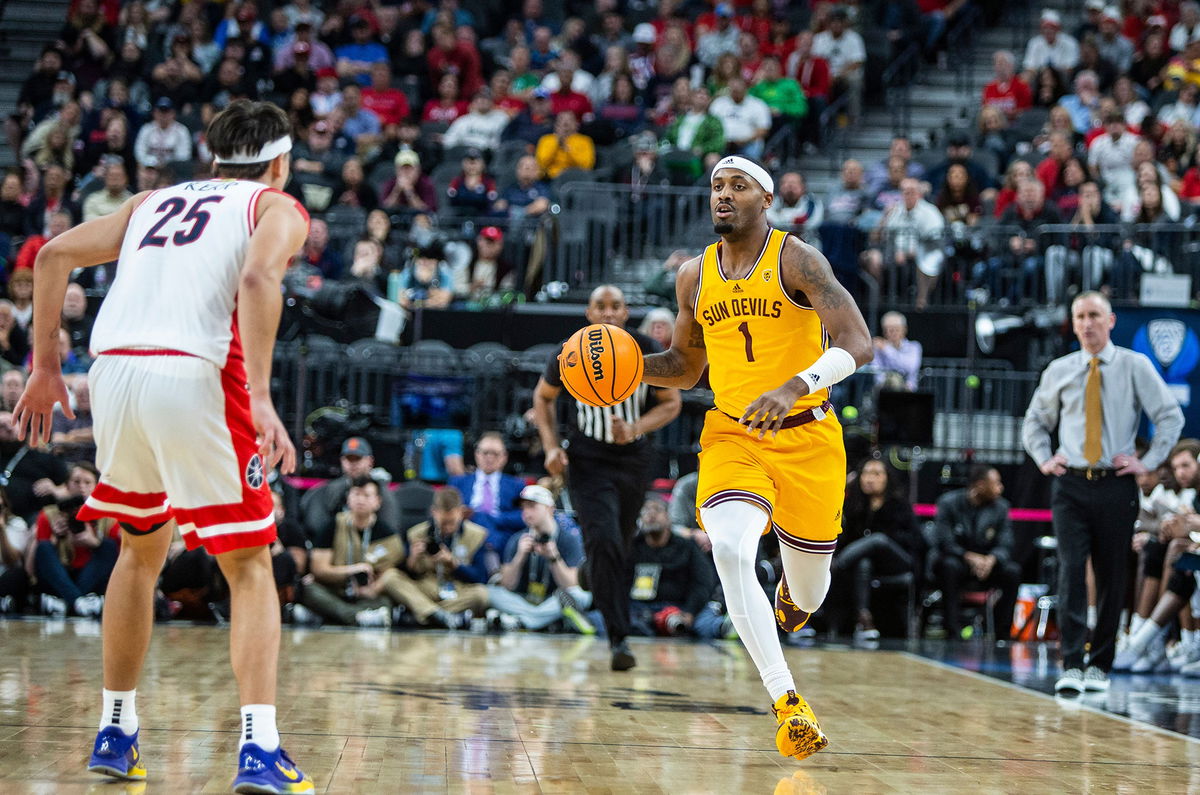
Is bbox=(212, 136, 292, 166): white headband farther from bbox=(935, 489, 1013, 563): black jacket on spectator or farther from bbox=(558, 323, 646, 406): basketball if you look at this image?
bbox=(935, 489, 1013, 563): black jacket on spectator

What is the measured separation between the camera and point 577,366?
5.52 m

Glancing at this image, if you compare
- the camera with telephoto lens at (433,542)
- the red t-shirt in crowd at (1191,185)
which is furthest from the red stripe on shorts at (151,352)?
the red t-shirt in crowd at (1191,185)

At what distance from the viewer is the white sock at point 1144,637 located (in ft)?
29.9

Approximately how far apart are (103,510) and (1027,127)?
14.1m

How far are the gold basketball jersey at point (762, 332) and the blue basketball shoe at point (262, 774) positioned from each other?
2298 millimetres

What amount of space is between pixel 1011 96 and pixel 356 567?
1058cm

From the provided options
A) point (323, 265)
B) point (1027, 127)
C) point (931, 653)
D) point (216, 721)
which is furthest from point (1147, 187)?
point (216, 721)

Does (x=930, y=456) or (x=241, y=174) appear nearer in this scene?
(x=241, y=174)

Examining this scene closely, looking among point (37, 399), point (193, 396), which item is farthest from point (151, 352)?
point (37, 399)

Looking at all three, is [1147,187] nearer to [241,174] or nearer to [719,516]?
[719,516]

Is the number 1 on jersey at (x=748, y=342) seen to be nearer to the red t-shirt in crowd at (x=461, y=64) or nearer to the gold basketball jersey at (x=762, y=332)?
the gold basketball jersey at (x=762, y=332)

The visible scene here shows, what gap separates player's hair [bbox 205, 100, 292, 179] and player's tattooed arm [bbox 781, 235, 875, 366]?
2.02 metres

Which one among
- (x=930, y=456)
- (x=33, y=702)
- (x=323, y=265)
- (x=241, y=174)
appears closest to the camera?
(x=241, y=174)

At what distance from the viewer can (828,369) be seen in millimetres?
4852
